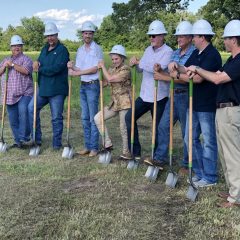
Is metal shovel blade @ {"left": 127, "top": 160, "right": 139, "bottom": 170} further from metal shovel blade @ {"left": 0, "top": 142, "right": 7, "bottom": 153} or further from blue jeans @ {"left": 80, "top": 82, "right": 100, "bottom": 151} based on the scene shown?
metal shovel blade @ {"left": 0, "top": 142, "right": 7, "bottom": 153}

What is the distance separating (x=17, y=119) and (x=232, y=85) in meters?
5.21

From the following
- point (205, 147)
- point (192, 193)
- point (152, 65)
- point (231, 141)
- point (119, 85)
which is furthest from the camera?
point (119, 85)

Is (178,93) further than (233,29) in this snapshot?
Yes

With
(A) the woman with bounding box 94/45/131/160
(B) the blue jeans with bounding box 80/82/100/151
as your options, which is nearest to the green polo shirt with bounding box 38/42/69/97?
(B) the blue jeans with bounding box 80/82/100/151

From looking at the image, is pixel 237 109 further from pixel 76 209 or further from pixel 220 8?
pixel 220 8

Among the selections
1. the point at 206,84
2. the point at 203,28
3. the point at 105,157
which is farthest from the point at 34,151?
the point at 203,28

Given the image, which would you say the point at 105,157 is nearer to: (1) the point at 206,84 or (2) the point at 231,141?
(1) the point at 206,84

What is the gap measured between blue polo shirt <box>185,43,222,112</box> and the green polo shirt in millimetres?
2825

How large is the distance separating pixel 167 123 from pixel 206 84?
137cm

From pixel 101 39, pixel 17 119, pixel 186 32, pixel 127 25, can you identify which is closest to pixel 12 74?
pixel 17 119

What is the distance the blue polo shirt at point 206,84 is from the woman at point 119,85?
1600mm

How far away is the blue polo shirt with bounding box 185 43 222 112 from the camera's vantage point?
6721 millimetres

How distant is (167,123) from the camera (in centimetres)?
807

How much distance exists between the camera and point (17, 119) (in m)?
10.1
